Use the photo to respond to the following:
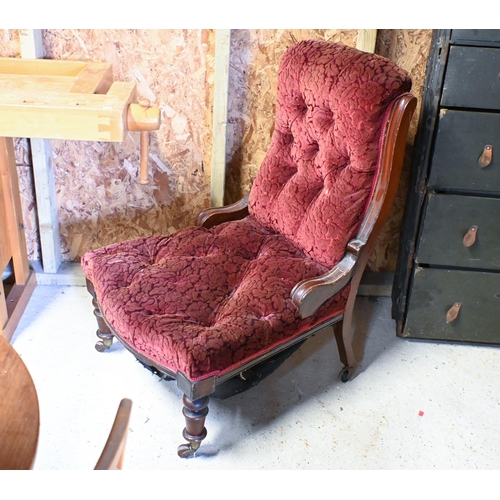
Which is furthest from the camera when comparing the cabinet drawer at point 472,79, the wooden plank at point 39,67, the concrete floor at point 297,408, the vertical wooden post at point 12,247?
the vertical wooden post at point 12,247

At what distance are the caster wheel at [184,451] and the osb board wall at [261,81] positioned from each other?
3.62 feet

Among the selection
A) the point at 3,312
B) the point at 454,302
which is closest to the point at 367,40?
the point at 454,302

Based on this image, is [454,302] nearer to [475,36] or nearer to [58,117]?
[475,36]

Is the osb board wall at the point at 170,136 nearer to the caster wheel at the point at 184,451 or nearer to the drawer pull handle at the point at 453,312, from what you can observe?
the drawer pull handle at the point at 453,312

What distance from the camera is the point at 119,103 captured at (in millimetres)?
1669

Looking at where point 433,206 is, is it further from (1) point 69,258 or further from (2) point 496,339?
(1) point 69,258

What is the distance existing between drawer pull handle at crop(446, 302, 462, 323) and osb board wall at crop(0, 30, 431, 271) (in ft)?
1.48

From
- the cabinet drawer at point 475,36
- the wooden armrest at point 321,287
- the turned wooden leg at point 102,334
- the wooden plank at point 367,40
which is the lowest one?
the turned wooden leg at point 102,334

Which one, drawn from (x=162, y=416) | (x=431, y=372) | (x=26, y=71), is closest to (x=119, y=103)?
(x=26, y=71)

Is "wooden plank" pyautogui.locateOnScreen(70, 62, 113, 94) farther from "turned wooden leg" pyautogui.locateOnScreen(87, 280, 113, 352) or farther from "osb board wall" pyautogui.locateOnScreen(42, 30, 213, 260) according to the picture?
"turned wooden leg" pyautogui.locateOnScreen(87, 280, 113, 352)

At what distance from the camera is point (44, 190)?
2.37 meters

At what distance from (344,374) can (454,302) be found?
0.50 meters

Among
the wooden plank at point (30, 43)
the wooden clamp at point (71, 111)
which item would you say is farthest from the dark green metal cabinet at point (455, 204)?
the wooden plank at point (30, 43)

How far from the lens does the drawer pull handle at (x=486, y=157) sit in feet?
6.48
